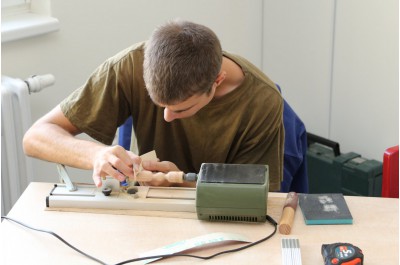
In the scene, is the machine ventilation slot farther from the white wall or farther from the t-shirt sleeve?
the white wall

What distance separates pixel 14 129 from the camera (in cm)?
247

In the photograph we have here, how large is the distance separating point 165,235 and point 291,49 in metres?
1.82

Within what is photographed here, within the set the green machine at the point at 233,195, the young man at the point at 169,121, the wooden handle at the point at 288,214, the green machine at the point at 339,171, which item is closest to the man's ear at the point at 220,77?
the young man at the point at 169,121

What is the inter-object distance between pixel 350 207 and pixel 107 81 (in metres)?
0.74

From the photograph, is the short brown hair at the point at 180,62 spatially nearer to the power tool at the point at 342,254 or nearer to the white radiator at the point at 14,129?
Result: the power tool at the point at 342,254

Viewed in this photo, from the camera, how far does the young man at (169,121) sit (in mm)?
1789

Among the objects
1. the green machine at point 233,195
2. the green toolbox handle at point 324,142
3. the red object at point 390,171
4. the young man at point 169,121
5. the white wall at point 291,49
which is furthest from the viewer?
the green toolbox handle at point 324,142

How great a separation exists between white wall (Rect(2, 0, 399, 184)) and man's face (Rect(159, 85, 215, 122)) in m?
1.04

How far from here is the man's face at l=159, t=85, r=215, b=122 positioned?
1.64 m

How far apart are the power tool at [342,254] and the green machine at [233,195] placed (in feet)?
0.64

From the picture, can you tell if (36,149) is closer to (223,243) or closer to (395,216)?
(223,243)

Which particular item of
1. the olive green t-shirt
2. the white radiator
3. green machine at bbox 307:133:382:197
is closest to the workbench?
the olive green t-shirt

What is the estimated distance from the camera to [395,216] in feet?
5.34

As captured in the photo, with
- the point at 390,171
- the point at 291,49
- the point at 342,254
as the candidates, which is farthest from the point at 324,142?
the point at 342,254
